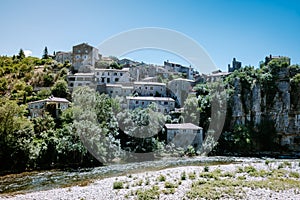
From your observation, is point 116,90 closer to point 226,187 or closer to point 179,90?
point 179,90

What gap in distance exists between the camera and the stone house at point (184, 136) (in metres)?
51.6

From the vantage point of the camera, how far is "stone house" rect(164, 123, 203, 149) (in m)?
51.6

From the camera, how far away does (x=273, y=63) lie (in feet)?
208

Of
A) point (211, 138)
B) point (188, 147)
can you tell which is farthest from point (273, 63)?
point (188, 147)

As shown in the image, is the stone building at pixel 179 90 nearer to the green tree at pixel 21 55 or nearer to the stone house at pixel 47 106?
the stone house at pixel 47 106

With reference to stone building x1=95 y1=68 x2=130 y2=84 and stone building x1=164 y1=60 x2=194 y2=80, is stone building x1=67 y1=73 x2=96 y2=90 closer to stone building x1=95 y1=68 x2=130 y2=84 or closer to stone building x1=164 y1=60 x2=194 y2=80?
stone building x1=95 y1=68 x2=130 y2=84

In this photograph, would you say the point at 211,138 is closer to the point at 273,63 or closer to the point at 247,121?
the point at 247,121

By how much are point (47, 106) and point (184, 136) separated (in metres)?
26.0

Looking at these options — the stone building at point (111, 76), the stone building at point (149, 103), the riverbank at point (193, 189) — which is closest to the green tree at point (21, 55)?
the stone building at point (111, 76)

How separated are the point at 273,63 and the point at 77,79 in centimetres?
4568

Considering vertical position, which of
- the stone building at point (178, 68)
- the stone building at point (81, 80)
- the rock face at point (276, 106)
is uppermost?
the stone building at point (178, 68)

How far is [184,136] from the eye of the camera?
171 feet

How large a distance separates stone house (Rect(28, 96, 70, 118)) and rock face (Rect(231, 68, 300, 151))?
36452 mm

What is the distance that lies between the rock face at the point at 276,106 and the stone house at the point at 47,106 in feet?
120
